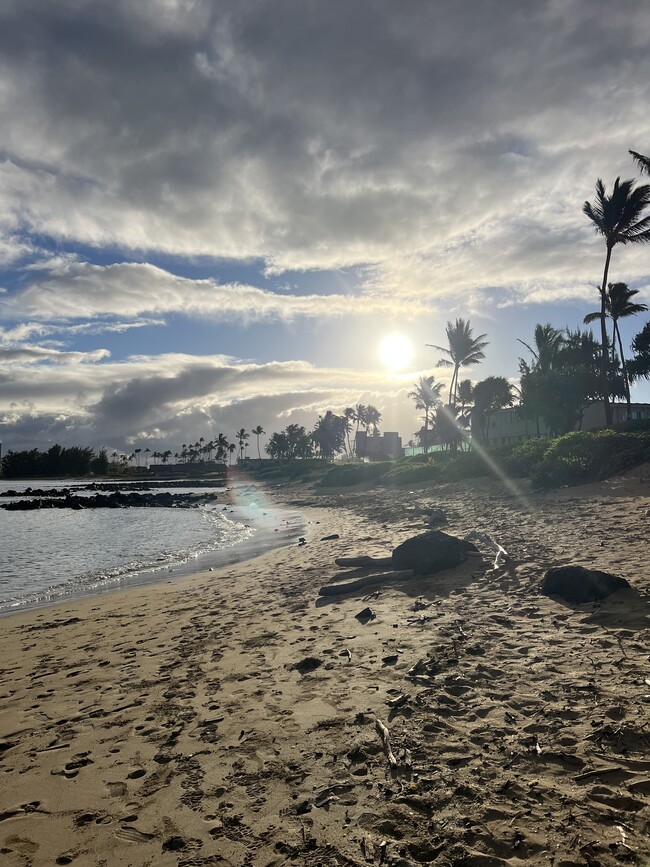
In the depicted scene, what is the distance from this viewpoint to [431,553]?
11.3 metres

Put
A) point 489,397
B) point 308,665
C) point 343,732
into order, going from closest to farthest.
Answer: point 343,732 < point 308,665 < point 489,397

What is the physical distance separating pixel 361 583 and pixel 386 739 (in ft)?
20.2

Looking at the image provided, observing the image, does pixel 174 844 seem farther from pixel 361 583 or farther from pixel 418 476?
pixel 418 476

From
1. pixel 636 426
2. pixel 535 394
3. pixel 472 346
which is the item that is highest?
pixel 472 346

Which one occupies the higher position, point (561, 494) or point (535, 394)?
point (535, 394)

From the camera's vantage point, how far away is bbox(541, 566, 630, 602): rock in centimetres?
778

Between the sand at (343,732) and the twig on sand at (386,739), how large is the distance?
0.06 ft

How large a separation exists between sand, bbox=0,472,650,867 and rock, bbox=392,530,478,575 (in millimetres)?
993

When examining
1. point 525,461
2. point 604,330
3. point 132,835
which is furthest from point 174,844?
point 604,330

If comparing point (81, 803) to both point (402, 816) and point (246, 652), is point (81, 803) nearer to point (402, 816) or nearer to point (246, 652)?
point (402, 816)

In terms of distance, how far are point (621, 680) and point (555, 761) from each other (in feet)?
5.47

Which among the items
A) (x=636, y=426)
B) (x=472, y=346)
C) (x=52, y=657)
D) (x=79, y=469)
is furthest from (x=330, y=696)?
(x=79, y=469)

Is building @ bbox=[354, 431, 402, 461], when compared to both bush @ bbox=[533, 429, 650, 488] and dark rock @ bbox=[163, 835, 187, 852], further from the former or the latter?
dark rock @ bbox=[163, 835, 187, 852]

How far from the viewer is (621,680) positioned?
5238 millimetres
